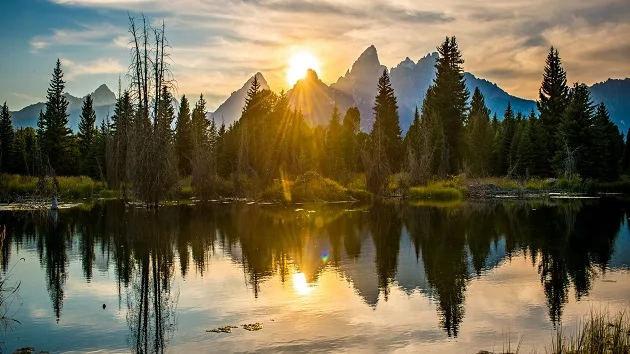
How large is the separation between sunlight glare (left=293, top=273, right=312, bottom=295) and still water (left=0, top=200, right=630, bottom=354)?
54 millimetres

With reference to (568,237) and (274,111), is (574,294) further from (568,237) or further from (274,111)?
(274,111)

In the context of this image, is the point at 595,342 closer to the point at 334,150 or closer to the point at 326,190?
the point at 326,190

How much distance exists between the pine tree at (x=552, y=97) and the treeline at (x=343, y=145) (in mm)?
151

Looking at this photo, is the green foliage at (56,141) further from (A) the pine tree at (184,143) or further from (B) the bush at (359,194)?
(B) the bush at (359,194)

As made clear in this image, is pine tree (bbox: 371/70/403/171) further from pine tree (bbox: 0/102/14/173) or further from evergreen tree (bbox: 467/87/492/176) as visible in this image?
pine tree (bbox: 0/102/14/173)

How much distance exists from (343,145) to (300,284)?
223 ft

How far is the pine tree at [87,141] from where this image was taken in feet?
260

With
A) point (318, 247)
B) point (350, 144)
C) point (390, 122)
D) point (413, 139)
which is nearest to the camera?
point (318, 247)

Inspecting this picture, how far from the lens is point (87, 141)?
8694 cm

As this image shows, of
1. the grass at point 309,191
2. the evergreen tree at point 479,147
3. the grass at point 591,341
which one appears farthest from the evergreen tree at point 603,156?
the grass at point 591,341

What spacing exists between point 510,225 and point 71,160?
220ft

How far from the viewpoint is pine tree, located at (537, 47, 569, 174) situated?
7794 cm

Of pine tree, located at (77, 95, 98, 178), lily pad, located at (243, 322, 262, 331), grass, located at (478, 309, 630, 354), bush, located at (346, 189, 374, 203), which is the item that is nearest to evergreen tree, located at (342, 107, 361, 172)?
bush, located at (346, 189, 374, 203)

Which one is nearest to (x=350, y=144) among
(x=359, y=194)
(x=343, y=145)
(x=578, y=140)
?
(x=343, y=145)
